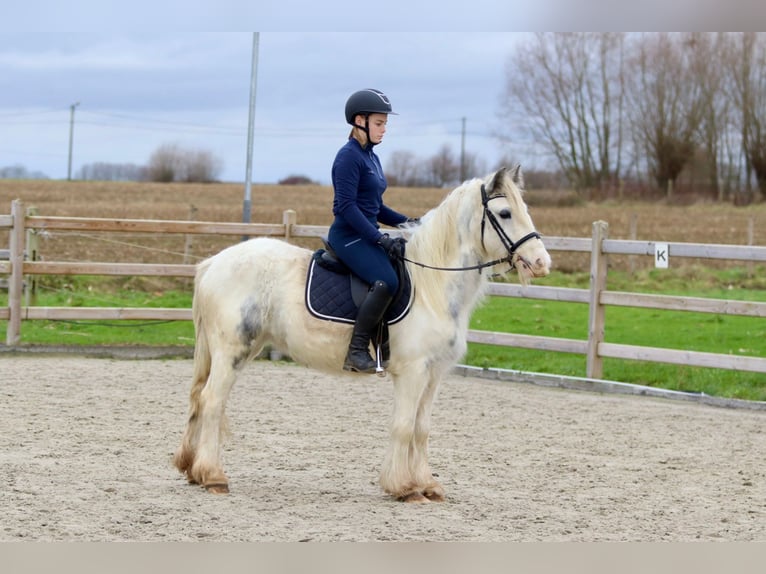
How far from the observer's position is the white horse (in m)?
5.39

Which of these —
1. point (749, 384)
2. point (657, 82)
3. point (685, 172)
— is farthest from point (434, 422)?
point (685, 172)

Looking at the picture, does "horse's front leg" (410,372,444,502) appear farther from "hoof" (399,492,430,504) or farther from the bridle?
the bridle

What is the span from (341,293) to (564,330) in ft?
24.2

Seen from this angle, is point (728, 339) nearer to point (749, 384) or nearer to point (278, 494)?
point (749, 384)

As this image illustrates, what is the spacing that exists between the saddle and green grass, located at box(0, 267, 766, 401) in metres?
4.90

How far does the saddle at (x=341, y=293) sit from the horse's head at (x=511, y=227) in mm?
523

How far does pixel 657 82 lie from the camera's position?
37.5 meters

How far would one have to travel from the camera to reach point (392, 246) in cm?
542

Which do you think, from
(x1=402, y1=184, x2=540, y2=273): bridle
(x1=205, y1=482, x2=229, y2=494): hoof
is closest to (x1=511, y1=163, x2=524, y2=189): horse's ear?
(x1=402, y1=184, x2=540, y2=273): bridle

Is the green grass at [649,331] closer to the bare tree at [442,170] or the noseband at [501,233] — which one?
the noseband at [501,233]

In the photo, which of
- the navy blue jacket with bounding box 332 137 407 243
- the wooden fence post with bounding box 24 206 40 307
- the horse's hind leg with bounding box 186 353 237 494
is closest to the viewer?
the navy blue jacket with bounding box 332 137 407 243

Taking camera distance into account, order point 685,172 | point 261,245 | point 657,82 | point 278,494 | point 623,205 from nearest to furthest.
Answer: point 278,494 < point 261,245 < point 657,82 < point 623,205 < point 685,172

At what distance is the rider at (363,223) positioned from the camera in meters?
5.33

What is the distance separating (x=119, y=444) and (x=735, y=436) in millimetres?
4556
